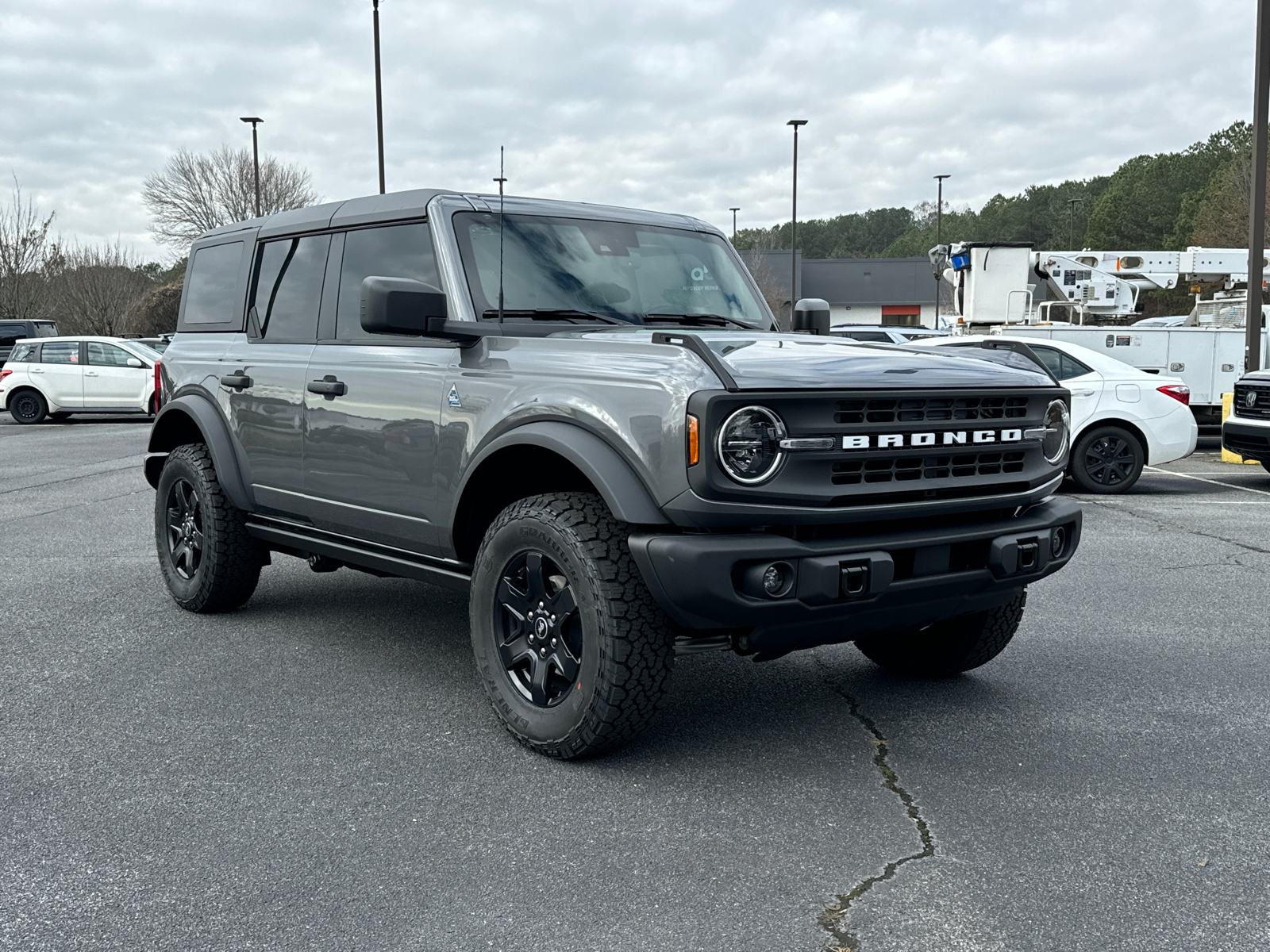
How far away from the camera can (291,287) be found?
18.7 feet

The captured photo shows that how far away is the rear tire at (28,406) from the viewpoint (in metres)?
22.5

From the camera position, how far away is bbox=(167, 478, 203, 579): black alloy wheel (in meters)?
6.18

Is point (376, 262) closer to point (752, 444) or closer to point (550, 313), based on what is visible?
point (550, 313)

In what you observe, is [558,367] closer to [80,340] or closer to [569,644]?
[569,644]

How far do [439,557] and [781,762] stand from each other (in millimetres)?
1540

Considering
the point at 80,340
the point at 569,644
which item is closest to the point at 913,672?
the point at 569,644

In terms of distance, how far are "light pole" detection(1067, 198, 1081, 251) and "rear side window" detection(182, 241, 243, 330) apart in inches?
3592

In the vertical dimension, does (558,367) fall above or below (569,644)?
above

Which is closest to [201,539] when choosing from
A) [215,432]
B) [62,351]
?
[215,432]

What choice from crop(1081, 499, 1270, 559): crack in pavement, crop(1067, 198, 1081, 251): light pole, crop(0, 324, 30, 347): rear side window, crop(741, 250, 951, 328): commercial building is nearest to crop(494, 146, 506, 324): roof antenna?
crop(1081, 499, 1270, 559): crack in pavement

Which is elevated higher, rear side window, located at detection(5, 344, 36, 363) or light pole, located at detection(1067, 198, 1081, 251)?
light pole, located at detection(1067, 198, 1081, 251)

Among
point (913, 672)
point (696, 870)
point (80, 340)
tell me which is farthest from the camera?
point (80, 340)

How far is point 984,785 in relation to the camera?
381 centimetres

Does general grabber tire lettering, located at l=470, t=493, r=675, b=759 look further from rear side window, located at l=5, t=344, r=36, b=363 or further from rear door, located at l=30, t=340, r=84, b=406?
rear side window, located at l=5, t=344, r=36, b=363
